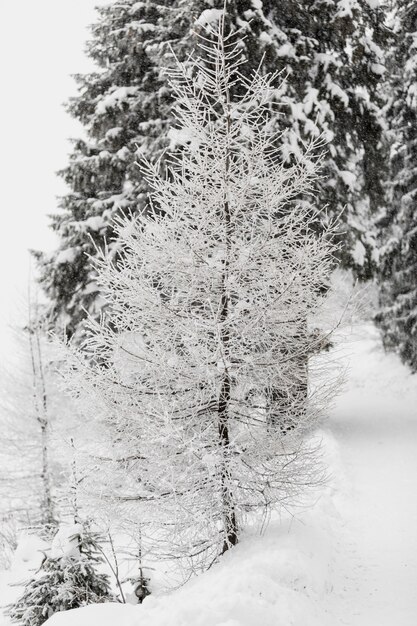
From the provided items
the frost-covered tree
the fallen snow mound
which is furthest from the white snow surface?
the frost-covered tree

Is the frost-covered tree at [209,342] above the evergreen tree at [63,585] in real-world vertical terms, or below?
above

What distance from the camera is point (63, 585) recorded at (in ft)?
21.7

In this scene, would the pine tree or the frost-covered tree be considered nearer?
the frost-covered tree

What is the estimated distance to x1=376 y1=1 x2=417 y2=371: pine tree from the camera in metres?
14.2

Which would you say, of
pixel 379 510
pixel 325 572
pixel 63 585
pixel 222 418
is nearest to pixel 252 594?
pixel 325 572

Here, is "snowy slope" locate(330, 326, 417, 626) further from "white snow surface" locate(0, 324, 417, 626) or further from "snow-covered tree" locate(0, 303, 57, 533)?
"snow-covered tree" locate(0, 303, 57, 533)

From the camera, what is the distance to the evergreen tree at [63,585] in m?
6.59

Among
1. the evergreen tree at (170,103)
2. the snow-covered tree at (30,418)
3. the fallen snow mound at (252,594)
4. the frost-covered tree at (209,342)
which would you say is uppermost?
the evergreen tree at (170,103)

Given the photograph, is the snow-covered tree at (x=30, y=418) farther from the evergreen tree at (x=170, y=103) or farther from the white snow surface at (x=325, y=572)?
the white snow surface at (x=325, y=572)

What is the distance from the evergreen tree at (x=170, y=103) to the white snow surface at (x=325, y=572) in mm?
5223

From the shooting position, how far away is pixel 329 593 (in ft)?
20.9

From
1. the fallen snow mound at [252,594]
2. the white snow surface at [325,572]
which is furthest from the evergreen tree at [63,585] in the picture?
the fallen snow mound at [252,594]

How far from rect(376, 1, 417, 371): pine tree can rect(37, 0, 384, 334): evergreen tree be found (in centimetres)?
157

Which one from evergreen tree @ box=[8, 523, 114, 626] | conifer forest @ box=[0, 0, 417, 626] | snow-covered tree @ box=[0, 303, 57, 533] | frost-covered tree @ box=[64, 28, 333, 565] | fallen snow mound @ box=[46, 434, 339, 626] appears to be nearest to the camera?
fallen snow mound @ box=[46, 434, 339, 626]
